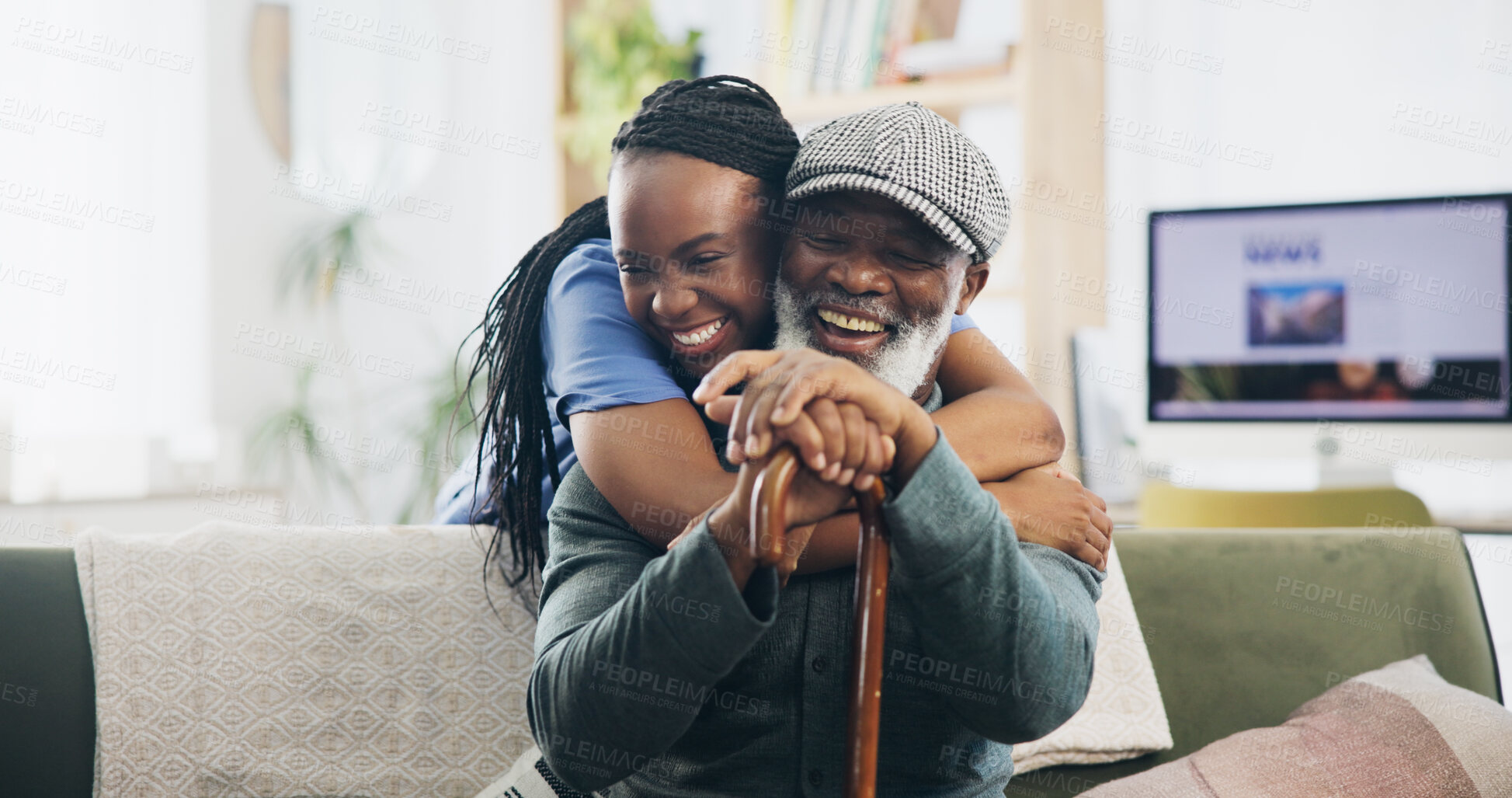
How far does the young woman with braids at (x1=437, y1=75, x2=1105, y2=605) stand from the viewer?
3.47 ft

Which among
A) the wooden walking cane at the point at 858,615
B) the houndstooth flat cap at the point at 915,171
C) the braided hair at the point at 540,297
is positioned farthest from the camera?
the braided hair at the point at 540,297

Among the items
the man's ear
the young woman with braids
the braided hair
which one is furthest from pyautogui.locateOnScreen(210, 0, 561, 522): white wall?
the man's ear

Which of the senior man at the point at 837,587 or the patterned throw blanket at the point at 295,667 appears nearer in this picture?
the senior man at the point at 837,587

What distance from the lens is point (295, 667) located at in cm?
151

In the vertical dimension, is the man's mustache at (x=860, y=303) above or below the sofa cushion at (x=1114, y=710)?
above

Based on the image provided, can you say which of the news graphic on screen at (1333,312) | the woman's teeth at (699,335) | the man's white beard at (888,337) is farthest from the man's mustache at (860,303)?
the news graphic on screen at (1333,312)

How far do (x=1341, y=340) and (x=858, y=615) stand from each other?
2455 millimetres

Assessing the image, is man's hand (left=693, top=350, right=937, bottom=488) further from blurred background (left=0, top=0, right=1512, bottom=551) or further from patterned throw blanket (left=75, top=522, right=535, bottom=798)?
blurred background (left=0, top=0, right=1512, bottom=551)

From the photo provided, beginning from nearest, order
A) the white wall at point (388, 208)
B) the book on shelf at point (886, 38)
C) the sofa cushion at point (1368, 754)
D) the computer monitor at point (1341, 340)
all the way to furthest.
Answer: the sofa cushion at point (1368, 754) < the computer monitor at point (1341, 340) < the book on shelf at point (886, 38) < the white wall at point (388, 208)

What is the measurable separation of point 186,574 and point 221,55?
7.82 feet

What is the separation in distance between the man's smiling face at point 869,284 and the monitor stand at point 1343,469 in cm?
206

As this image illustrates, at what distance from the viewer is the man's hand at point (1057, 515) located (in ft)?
3.41

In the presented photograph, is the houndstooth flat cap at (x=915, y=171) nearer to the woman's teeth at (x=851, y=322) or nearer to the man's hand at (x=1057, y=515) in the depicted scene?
the woman's teeth at (x=851, y=322)

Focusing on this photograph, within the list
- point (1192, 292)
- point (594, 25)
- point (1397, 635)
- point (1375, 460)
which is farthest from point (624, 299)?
point (594, 25)
